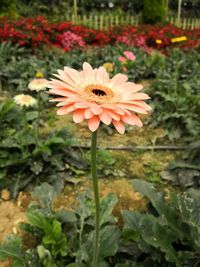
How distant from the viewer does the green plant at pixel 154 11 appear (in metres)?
13.8

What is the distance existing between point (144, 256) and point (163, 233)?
1.05 ft

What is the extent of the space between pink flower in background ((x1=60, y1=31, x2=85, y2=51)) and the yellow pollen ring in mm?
6717

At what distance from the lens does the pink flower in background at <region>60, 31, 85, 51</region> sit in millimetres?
8141

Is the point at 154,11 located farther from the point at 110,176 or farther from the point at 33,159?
the point at 33,159

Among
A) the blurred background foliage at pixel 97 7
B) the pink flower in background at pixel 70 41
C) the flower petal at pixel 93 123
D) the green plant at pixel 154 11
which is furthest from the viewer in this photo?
the blurred background foliage at pixel 97 7

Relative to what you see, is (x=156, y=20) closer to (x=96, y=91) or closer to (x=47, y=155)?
(x=47, y=155)

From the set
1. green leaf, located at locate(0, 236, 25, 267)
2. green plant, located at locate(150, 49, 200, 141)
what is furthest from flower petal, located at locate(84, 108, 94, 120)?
green plant, located at locate(150, 49, 200, 141)

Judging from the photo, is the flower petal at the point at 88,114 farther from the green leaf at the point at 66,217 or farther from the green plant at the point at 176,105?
the green plant at the point at 176,105

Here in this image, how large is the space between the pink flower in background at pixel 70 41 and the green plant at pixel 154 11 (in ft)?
20.6

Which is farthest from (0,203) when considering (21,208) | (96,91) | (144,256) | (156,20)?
(156,20)

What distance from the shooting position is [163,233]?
2.31 meters

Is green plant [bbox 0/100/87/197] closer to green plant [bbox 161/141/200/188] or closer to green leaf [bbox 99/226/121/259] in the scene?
green plant [bbox 161/141/200/188]

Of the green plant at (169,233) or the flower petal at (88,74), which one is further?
the green plant at (169,233)

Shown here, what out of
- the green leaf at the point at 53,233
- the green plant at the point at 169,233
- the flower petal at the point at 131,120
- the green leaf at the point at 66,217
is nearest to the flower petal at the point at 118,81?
the flower petal at the point at 131,120
